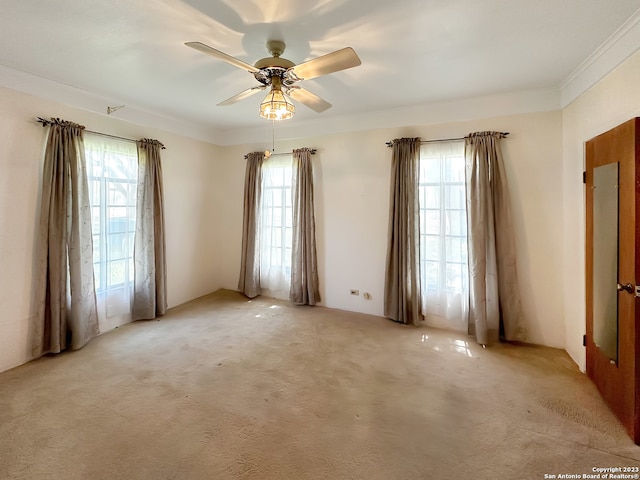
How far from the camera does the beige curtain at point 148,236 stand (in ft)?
12.7

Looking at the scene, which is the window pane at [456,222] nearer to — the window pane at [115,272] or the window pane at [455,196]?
the window pane at [455,196]

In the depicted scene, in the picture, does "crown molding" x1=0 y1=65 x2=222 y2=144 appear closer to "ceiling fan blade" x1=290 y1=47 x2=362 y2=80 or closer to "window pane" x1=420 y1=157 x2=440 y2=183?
"ceiling fan blade" x1=290 y1=47 x2=362 y2=80

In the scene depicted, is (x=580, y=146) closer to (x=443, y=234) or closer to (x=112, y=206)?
(x=443, y=234)

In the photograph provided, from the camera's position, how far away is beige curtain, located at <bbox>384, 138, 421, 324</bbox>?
371 centimetres

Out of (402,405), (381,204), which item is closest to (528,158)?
(381,204)

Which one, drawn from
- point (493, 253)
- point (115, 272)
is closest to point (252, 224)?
point (115, 272)

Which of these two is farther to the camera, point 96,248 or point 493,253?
point 96,248

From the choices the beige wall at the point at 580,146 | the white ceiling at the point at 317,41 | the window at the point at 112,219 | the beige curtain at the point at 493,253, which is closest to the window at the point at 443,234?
the beige curtain at the point at 493,253

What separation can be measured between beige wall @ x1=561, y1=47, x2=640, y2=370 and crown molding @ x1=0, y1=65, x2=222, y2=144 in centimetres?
479

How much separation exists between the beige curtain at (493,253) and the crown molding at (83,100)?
409 centimetres

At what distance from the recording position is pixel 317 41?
2182 mm

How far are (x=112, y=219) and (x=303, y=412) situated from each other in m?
3.24

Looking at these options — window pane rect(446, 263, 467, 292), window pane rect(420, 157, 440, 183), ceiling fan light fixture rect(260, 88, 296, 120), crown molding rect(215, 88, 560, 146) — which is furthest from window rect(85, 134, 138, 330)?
window pane rect(446, 263, 467, 292)

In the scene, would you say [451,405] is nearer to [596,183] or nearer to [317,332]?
[317,332]
